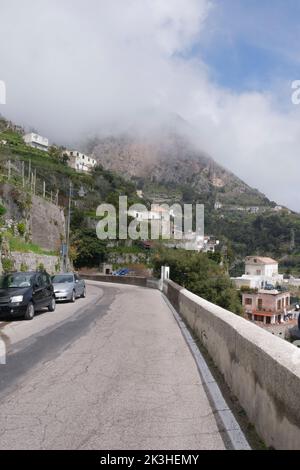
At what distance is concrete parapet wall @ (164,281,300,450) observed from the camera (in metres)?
4.04

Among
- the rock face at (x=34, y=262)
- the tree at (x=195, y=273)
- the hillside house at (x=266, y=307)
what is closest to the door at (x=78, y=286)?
the rock face at (x=34, y=262)

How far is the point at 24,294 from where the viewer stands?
1578 centimetres

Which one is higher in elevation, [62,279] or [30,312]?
[62,279]

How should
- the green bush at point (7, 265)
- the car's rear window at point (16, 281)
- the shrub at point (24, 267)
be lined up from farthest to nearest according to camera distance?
the shrub at point (24, 267) < the green bush at point (7, 265) < the car's rear window at point (16, 281)

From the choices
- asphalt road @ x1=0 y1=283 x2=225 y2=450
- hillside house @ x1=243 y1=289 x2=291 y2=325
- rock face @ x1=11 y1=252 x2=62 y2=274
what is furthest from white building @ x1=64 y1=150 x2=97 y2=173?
asphalt road @ x1=0 y1=283 x2=225 y2=450

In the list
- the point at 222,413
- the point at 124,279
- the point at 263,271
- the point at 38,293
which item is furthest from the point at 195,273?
the point at 222,413

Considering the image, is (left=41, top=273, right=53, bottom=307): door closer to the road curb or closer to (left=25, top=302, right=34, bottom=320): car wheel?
(left=25, top=302, right=34, bottom=320): car wheel

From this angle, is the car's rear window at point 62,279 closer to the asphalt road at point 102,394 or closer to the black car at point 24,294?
the black car at point 24,294

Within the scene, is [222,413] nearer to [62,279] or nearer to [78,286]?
[62,279]

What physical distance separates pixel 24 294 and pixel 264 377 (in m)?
12.1

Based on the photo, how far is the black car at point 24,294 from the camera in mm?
15289

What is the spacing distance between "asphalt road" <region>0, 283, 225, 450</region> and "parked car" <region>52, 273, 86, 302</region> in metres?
10.8

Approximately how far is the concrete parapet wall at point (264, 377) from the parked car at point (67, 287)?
1659 centimetres

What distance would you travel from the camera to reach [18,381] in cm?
751
